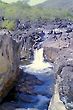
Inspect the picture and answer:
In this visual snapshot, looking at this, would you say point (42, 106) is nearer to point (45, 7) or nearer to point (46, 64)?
point (46, 64)

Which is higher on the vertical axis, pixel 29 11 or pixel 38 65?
pixel 29 11

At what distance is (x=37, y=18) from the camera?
119 feet

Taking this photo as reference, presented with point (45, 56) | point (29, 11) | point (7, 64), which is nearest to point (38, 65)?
point (45, 56)

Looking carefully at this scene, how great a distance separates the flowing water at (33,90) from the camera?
12.0 metres

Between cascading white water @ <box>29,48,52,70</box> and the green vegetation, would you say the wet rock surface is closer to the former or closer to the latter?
cascading white water @ <box>29,48,52,70</box>

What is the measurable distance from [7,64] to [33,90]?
1622 mm

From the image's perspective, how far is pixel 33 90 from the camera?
525 inches

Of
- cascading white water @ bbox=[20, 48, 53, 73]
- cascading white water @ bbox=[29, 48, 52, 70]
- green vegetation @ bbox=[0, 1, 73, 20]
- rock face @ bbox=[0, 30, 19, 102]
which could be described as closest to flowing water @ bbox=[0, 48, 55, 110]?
cascading white water @ bbox=[20, 48, 53, 73]

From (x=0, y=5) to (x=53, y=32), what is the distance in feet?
48.8

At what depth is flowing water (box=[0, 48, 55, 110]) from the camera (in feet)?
39.5

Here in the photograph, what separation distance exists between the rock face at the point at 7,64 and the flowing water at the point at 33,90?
411 millimetres

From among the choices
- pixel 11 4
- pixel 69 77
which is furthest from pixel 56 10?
pixel 69 77

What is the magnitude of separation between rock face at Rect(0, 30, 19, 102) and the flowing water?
411mm

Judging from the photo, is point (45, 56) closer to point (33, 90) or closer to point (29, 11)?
point (33, 90)
